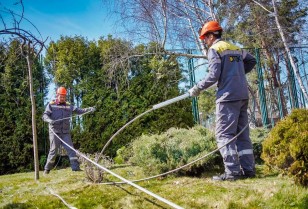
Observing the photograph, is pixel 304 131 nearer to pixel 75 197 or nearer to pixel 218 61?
pixel 218 61

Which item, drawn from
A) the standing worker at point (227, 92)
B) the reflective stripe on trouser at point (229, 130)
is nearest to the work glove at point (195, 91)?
the standing worker at point (227, 92)

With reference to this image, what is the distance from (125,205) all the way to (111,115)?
656 cm

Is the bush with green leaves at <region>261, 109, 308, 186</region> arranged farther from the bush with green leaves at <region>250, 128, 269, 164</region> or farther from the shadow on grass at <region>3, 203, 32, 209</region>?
the shadow on grass at <region>3, 203, 32, 209</region>

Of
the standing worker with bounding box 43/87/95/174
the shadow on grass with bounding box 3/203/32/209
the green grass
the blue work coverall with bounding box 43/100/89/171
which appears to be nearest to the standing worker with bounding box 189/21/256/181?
the green grass

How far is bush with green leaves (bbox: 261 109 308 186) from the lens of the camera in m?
3.59

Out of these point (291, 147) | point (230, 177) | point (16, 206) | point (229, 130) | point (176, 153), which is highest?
point (229, 130)

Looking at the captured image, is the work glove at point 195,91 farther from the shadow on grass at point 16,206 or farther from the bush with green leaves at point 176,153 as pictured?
the shadow on grass at point 16,206

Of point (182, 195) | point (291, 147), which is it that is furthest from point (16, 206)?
point (291, 147)

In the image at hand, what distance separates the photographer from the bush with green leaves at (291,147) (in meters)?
3.59

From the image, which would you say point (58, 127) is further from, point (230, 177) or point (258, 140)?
point (230, 177)

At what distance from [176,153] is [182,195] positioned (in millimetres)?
1605

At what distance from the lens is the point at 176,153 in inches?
210

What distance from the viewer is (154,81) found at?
10.0m

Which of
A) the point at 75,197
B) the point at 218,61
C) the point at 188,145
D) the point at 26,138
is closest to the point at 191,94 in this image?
the point at 218,61
